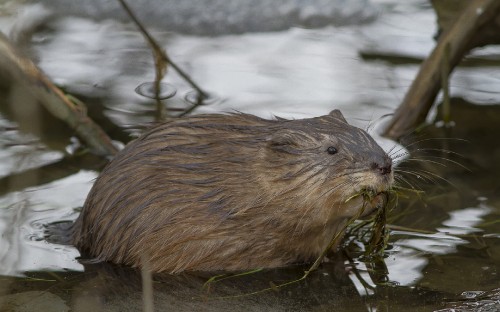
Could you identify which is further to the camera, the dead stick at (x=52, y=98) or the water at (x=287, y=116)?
the dead stick at (x=52, y=98)

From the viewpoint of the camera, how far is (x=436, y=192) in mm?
5273

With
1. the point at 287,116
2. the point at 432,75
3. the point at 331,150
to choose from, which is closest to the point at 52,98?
the point at 287,116

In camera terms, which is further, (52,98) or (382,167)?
(52,98)

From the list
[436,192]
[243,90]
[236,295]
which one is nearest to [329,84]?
[243,90]

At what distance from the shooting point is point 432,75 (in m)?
5.98

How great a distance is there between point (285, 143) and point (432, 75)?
1802 mm

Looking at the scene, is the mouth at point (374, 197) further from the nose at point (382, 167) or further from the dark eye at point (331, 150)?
the dark eye at point (331, 150)

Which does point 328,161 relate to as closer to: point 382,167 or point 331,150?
point 331,150

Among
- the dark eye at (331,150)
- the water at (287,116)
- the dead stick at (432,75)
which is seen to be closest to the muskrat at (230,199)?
the dark eye at (331,150)

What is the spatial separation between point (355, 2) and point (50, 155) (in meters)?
3.01

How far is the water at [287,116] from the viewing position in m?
4.29

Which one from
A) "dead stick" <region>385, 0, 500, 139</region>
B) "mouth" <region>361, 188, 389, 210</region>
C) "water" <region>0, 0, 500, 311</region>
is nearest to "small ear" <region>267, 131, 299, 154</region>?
"mouth" <region>361, 188, 389, 210</region>

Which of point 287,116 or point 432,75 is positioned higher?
point 432,75

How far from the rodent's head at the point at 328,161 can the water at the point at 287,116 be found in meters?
0.39
